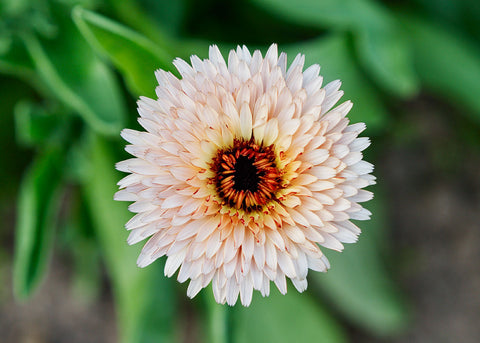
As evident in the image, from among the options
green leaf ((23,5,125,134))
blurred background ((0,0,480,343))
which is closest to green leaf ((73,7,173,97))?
blurred background ((0,0,480,343))

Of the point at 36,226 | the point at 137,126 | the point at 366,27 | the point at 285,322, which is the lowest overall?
the point at 285,322

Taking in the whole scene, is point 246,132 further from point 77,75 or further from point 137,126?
point 137,126

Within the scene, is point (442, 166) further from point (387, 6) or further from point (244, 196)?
point (244, 196)

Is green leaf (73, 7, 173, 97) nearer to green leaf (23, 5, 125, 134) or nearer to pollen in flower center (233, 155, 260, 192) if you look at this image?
green leaf (23, 5, 125, 134)

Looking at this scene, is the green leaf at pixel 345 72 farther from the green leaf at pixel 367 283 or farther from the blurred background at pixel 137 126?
the green leaf at pixel 367 283

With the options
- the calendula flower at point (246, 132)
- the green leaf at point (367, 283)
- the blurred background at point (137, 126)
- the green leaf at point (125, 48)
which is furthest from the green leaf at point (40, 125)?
the green leaf at point (367, 283)

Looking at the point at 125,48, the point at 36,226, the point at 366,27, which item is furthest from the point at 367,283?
the point at 125,48

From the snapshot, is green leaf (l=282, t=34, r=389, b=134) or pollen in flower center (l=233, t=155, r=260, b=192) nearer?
pollen in flower center (l=233, t=155, r=260, b=192)

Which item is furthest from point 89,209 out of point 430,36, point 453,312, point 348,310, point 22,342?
point 453,312
